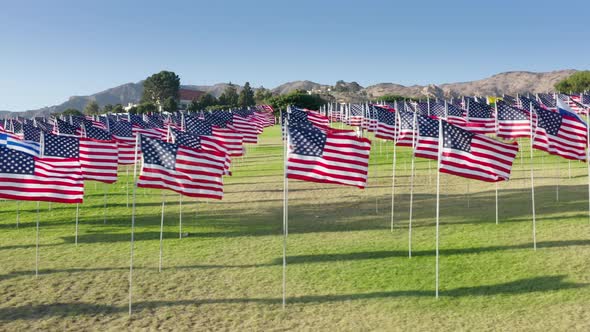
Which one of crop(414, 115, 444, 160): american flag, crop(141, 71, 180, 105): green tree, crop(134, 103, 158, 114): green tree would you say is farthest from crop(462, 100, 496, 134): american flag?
crop(141, 71, 180, 105): green tree

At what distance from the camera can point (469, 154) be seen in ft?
41.5

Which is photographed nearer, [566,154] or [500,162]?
[500,162]

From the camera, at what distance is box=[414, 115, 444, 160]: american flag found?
16078 millimetres

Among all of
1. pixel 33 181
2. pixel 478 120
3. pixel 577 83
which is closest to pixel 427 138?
pixel 478 120

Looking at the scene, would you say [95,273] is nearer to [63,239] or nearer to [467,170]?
[63,239]

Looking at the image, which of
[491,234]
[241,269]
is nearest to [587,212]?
[491,234]

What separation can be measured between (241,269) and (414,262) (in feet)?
16.0

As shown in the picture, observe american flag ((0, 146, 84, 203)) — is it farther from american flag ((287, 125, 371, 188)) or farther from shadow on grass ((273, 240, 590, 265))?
shadow on grass ((273, 240, 590, 265))

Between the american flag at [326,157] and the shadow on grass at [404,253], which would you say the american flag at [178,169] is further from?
the shadow on grass at [404,253]

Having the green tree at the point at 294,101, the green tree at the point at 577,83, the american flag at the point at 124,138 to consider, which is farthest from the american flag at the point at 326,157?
the green tree at the point at 577,83

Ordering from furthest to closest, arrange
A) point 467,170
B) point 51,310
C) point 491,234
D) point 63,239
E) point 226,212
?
point 226,212 → point 63,239 → point 491,234 → point 467,170 → point 51,310

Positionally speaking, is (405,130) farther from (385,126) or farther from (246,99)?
(246,99)

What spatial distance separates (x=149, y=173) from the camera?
1288 cm

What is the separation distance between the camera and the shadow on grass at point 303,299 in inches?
465
